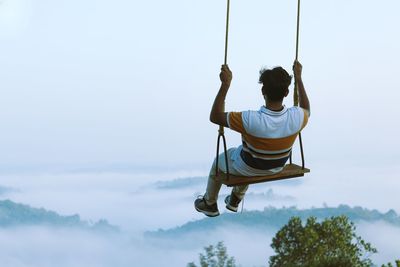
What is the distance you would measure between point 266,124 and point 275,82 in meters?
0.32

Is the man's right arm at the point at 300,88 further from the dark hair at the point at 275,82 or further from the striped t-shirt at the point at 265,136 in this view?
the dark hair at the point at 275,82

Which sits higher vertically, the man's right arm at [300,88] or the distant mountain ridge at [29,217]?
the man's right arm at [300,88]

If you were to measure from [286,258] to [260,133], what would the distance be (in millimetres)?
10223

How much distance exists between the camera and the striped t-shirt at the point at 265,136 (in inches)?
252

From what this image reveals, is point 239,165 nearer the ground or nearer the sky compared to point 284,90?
nearer the ground

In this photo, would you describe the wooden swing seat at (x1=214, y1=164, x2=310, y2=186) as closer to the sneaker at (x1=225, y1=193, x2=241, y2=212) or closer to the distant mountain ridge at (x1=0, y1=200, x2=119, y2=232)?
the sneaker at (x1=225, y1=193, x2=241, y2=212)

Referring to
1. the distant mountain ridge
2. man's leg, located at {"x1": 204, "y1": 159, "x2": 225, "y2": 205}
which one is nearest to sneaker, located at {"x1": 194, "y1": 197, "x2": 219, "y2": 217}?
man's leg, located at {"x1": 204, "y1": 159, "x2": 225, "y2": 205}

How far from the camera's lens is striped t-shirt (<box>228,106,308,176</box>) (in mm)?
6406

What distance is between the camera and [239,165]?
6695mm

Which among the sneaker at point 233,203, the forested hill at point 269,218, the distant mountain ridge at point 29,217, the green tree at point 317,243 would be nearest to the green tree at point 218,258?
the green tree at point 317,243

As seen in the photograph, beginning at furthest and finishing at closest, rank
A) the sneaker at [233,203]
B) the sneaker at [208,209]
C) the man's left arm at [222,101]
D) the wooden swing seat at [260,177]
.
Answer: the sneaker at [233,203] → the sneaker at [208,209] → the wooden swing seat at [260,177] → the man's left arm at [222,101]

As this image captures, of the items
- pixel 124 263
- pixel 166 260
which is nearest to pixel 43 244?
pixel 124 263

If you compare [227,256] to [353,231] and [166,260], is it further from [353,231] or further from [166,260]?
[166,260]

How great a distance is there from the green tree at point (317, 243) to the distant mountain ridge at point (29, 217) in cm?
8644
